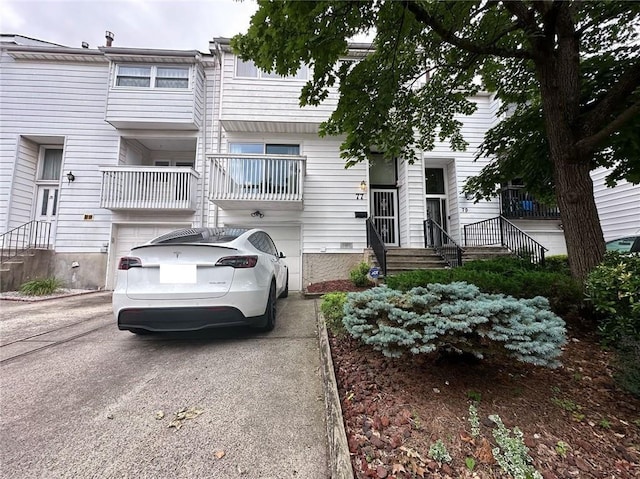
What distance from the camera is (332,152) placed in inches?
332

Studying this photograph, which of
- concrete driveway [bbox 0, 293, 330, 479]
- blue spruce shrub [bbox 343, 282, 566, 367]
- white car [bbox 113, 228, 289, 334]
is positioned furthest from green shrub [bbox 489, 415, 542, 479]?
white car [bbox 113, 228, 289, 334]

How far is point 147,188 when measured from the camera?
310 inches

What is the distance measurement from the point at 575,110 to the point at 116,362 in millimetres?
6166

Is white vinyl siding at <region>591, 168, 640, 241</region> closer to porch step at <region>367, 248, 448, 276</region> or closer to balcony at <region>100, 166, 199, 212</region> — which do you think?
porch step at <region>367, 248, 448, 276</region>

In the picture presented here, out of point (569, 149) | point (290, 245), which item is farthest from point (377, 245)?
point (569, 149)

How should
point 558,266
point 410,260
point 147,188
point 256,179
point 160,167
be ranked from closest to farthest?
point 558,266 < point 410,260 < point 256,179 < point 147,188 < point 160,167

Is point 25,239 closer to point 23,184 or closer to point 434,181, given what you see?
point 23,184

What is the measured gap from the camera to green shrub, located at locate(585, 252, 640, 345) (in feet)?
6.36

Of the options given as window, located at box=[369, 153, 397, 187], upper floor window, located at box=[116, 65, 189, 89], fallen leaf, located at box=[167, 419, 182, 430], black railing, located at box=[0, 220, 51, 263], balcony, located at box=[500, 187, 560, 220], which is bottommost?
fallen leaf, located at box=[167, 419, 182, 430]

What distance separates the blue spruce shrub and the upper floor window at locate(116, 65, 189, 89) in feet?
32.0

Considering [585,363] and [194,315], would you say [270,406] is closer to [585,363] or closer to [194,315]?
[194,315]

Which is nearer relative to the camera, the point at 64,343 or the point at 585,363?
the point at 585,363

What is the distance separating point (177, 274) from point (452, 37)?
4262 mm

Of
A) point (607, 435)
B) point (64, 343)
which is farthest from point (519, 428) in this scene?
point (64, 343)
